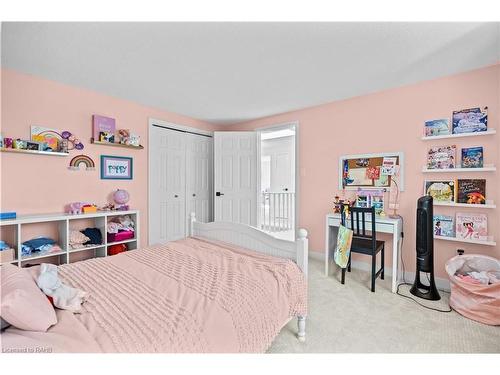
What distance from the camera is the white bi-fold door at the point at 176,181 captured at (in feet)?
11.8

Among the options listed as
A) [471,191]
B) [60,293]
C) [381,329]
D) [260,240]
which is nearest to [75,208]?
[60,293]

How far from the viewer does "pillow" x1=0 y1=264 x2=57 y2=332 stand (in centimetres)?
88

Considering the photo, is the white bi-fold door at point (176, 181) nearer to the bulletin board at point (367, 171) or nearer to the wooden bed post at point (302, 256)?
the bulletin board at point (367, 171)

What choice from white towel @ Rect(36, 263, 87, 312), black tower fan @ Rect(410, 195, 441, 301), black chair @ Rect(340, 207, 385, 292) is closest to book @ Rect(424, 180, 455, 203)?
black tower fan @ Rect(410, 195, 441, 301)

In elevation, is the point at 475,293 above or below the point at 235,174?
below

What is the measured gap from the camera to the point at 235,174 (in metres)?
4.09

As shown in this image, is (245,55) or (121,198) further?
(121,198)

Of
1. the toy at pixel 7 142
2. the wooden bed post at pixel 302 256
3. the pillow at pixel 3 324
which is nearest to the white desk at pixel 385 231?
the wooden bed post at pixel 302 256

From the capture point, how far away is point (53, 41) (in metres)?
1.84

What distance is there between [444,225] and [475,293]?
29.0 inches

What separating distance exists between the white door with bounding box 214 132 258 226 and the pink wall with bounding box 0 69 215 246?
130 cm

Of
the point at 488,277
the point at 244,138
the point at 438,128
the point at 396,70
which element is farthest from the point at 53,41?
the point at 488,277

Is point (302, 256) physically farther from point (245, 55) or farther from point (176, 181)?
point (176, 181)
